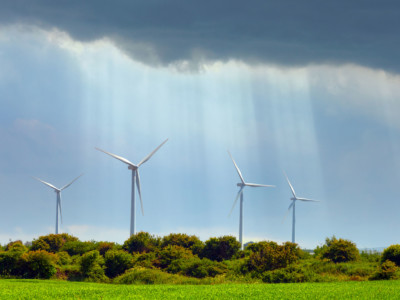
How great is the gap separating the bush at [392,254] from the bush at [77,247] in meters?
39.5

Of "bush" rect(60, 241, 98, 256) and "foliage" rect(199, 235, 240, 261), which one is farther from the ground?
"bush" rect(60, 241, 98, 256)

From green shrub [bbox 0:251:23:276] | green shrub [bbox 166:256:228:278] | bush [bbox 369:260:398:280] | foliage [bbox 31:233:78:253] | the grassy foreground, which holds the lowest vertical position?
the grassy foreground

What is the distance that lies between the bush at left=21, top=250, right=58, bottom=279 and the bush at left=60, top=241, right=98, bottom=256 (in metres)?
20.2

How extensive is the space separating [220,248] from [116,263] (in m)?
17.0

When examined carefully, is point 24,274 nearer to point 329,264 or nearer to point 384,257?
point 329,264

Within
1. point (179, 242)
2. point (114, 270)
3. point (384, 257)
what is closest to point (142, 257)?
point (114, 270)

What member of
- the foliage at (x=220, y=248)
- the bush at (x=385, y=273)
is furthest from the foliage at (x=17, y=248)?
the bush at (x=385, y=273)

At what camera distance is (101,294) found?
113 feet

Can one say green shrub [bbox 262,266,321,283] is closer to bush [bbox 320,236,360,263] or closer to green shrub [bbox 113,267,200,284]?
green shrub [bbox 113,267,200,284]

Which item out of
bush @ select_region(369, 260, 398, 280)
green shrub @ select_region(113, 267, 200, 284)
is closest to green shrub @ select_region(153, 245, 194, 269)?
green shrub @ select_region(113, 267, 200, 284)

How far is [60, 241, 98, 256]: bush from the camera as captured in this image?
73812 millimetres

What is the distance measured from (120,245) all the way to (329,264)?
33.6 m

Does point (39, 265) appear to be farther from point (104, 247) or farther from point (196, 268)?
point (104, 247)

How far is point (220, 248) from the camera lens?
229ft
